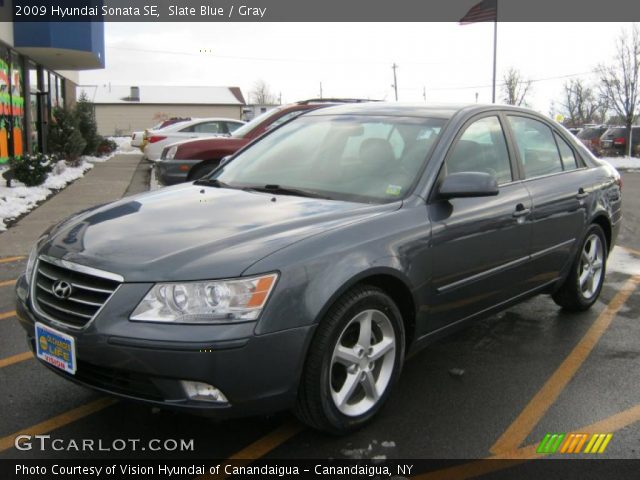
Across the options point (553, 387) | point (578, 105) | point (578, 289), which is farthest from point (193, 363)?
point (578, 105)

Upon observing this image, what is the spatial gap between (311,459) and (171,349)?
0.88 metres

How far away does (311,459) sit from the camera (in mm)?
2902

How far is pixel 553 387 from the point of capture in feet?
12.3

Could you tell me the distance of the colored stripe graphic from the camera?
10.0 ft

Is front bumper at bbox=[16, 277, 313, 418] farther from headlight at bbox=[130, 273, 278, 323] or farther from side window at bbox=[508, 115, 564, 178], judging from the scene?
side window at bbox=[508, 115, 564, 178]

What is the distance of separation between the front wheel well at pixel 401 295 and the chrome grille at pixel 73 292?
3.81 feet

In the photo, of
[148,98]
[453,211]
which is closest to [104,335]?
[453,211]

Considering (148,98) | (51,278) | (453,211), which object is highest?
(148,98)

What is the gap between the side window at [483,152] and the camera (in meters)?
3.86

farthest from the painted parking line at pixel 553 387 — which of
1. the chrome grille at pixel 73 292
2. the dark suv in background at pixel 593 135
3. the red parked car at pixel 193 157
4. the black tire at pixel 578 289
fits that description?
the dark suv in background at pixel 593 135

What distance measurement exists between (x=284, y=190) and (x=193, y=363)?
4.84ft

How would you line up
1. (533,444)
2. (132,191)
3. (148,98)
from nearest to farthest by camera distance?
(533,444) < (132,191) < (148,98)

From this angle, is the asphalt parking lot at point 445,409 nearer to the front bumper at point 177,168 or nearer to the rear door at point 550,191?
the rear door at point 550,191

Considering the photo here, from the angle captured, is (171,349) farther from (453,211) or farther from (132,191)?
(132,191)
